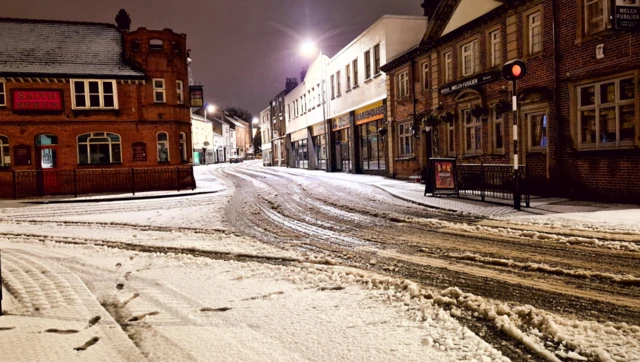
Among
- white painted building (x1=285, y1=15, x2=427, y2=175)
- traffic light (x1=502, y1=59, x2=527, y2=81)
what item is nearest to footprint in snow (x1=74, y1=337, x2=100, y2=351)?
traffic light (x1=502, y1=59, x2=527, y2=81)

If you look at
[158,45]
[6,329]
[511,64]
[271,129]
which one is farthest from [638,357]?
[271,129]

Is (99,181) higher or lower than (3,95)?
lower


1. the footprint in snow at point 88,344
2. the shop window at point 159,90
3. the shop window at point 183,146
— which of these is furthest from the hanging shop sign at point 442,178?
the shop window at point 159,90

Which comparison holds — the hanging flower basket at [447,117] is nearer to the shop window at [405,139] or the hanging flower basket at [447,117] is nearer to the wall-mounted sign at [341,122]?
the shop window at [405,139]

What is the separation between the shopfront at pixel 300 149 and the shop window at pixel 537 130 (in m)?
29.9

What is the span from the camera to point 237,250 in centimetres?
744

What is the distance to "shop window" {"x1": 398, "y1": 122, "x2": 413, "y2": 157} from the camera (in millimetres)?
23438

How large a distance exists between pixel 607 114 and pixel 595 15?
9.22ft

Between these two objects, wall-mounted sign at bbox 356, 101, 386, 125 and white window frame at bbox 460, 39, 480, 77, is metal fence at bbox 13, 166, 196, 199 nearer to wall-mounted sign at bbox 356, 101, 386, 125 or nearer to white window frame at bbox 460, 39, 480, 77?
wall-mounted sign at bbox 356, 101, 386, 125

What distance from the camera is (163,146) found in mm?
24047

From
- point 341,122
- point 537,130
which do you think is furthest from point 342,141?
point 537,130

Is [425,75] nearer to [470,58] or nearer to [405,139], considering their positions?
[470,58]

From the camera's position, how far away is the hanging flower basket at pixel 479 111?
1709 centimetres

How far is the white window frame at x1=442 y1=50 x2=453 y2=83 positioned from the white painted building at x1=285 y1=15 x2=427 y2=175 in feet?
19.4
